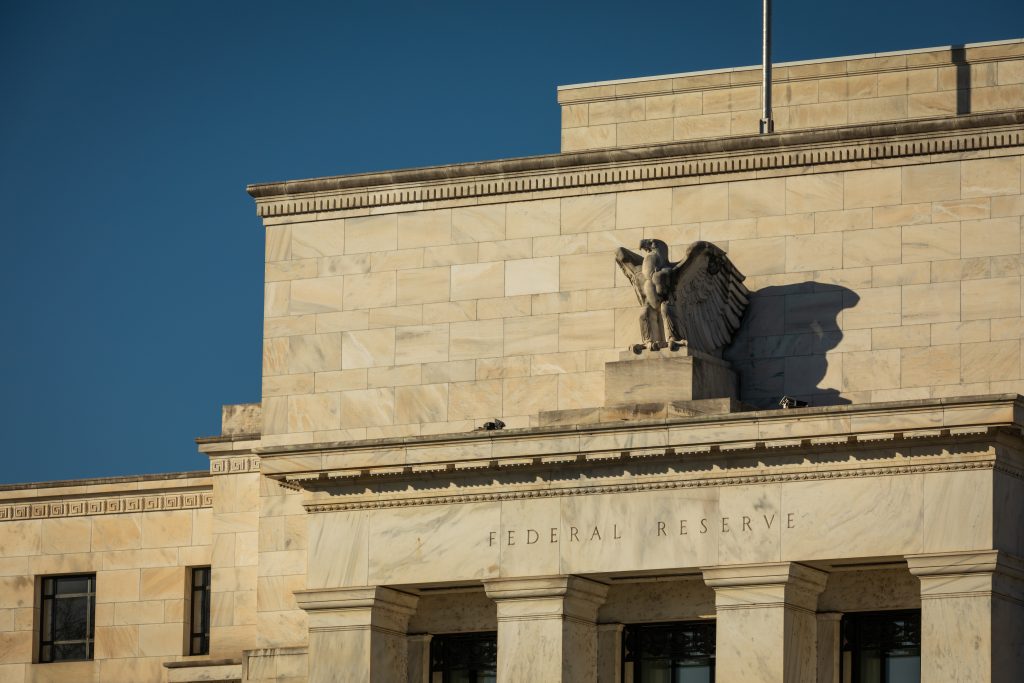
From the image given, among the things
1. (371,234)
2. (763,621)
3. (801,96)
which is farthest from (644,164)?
(763,621)

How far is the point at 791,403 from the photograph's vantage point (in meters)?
45.2

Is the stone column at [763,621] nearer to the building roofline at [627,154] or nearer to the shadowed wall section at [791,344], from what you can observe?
the shadowed wall section at [791,344]

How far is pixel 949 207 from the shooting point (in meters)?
46.5

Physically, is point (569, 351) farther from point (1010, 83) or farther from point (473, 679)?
point (1010, 83)

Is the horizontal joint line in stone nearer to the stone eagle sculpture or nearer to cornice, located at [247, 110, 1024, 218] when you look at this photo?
the stone eagle sculpture

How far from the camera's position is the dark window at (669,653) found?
4669cm

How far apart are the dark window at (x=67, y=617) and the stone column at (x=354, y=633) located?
8.59 m

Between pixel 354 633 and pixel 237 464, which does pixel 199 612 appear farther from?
pixel 354 633

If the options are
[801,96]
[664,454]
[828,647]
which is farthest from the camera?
[801,96]

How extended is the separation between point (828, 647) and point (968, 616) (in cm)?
341

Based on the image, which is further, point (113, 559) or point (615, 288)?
point (113, 559)

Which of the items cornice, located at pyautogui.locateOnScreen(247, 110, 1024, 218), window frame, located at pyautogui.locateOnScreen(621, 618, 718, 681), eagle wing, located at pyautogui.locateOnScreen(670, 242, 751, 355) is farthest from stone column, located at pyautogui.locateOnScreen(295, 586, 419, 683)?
cornice, located at pyautogui.locateOnScreen(247, 110, 1024, 218)

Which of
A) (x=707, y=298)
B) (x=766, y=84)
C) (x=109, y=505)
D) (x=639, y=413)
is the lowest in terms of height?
(x=109, y=505)

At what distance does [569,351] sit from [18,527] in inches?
551
